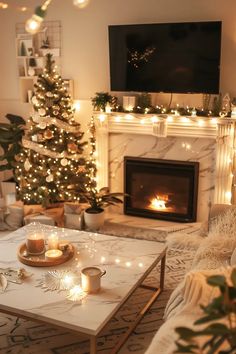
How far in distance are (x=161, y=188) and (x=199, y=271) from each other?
2831 mm

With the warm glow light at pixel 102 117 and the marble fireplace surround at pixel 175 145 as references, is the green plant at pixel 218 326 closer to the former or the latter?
the marble fireplace surround at pixel 175 145

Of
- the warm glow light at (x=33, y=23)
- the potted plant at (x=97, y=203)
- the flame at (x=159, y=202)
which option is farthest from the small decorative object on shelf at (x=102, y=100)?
the warm glow light at (x=33, y=23)

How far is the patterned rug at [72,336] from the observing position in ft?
8.52

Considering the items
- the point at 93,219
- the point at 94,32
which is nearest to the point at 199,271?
the point at 93,219

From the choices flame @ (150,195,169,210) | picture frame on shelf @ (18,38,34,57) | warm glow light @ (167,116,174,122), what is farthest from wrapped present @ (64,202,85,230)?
picture frame on shelf @ (18,38,34,57)

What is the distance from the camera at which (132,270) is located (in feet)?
9.11

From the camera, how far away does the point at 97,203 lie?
4.58 metres

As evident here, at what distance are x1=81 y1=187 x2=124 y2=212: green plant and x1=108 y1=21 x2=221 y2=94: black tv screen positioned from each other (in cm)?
114

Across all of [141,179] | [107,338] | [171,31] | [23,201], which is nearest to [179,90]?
[171,31]

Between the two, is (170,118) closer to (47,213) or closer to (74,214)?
(74,214)

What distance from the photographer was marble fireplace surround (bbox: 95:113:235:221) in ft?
14.3

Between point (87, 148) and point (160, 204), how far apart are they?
1.06 meters

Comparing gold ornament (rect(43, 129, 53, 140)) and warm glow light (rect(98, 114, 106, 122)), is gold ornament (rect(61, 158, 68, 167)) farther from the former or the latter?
warm glow light (rect(98, 114, 106, 122))

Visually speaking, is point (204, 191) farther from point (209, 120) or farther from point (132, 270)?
point (132, 270)
